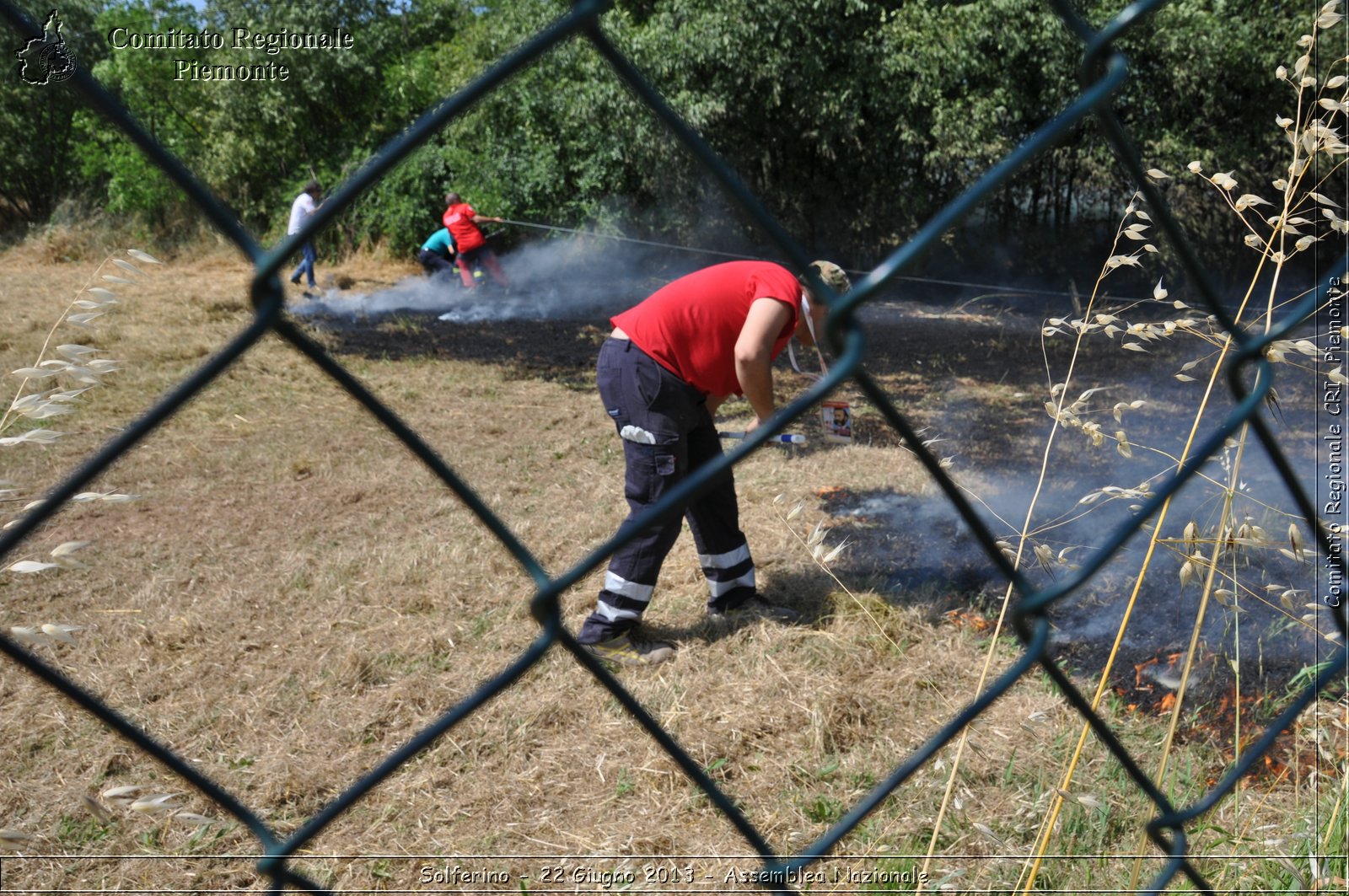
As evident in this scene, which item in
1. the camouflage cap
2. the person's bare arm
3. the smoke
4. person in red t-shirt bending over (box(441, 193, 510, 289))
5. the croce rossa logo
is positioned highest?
the croce rossa logo

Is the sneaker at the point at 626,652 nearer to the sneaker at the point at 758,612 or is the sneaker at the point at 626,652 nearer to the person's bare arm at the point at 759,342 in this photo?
the sneaker at the point at 758,612

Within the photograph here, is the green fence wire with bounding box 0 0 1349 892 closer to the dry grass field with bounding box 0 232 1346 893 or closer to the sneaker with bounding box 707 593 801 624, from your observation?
the dry grass field with bounding box 0 232 1346 893

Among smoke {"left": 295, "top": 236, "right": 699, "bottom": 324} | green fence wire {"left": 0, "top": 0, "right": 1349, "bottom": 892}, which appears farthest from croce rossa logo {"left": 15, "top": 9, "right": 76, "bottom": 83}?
smoke {"left": 295, "top": 236, "right": 699, "bottom": 324}

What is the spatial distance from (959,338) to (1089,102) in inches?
371

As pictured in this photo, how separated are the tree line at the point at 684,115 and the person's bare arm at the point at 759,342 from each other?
561 cm

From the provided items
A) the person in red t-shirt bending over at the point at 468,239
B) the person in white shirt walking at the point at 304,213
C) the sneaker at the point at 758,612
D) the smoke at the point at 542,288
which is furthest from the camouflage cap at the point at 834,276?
the person in red t-shirt bending over at the point at 468,239

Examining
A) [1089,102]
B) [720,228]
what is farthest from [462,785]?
[720,228]

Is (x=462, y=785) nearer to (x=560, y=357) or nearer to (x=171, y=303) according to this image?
(x=560, y=357)

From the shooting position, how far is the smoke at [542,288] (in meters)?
11.0

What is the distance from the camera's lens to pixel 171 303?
9.50 meters

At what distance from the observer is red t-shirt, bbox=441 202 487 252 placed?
38.7ft

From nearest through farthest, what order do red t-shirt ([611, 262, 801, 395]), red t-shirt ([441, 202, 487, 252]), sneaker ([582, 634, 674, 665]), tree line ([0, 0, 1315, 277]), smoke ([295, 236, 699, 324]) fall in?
1. red t-shirt ([611, 262, 801, 395])
2. sneaker ([582, 634, 674, 665])
3. tree line ([0, 0, 1315, 277])
4. smoke ([295, 236, 699, 324])
5. red t-shirt ([441, 202, 487, 252])

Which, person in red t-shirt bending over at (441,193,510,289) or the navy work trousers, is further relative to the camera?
person in red t-shirt bending over at (441,193,510,289)

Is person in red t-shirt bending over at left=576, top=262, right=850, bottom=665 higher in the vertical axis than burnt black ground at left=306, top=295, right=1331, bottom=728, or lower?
higher
